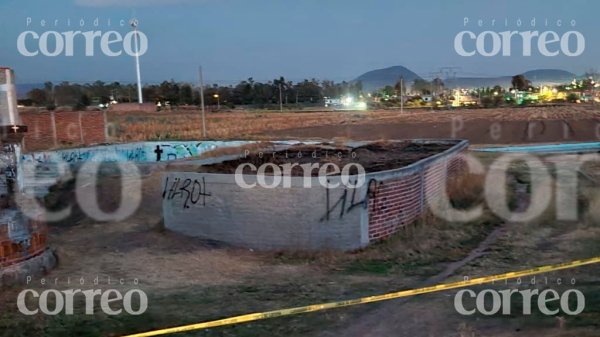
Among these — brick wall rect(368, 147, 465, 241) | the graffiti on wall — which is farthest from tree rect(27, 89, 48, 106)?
brick wall rect(368, 147, 465, 241)

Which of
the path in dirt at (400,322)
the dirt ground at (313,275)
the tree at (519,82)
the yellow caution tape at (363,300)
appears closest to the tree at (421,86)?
the tree at (519,82)

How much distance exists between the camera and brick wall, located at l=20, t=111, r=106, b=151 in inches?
1123

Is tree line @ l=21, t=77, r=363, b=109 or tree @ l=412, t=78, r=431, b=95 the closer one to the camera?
tree line @ l=21, t=77, r=363, b=109

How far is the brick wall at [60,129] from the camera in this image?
93.6ft

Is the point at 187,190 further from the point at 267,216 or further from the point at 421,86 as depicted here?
the point at 421,86

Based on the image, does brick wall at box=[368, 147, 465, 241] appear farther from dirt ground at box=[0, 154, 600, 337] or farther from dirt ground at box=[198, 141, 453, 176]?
dirt ground at box=[198, 141, 453, 176]

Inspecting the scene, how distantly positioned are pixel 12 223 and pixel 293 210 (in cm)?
452

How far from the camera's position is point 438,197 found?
12562mm

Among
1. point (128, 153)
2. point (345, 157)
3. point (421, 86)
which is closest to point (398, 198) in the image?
point (345, 157)

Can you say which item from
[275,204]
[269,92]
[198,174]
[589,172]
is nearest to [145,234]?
[198,174]

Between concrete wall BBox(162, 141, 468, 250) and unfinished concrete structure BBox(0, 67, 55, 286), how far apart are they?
8.41 ft

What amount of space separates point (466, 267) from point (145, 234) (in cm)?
602

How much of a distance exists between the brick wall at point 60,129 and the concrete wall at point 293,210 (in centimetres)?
2027

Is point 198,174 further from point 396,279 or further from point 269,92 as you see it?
point 269,92
